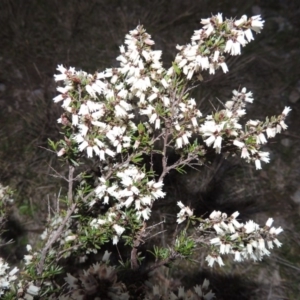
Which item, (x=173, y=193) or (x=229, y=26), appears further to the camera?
(x=173, y=193)

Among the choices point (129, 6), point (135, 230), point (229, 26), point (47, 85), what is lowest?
point (135, 230)

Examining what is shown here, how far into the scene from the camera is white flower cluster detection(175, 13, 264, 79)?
1768 millimetres

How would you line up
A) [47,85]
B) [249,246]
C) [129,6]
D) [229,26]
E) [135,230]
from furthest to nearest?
[129,6] → [47,85] → [135,230] → [249,246] → [229,26]

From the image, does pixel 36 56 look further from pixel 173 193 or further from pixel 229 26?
pixel 229 26

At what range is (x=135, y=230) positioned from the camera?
2.21m

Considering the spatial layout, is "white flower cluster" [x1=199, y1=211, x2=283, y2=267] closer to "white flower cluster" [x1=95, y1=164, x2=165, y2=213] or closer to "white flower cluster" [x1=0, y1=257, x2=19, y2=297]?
"white flower cluster" [x1=95, y1=164, x2=165, y2=213]

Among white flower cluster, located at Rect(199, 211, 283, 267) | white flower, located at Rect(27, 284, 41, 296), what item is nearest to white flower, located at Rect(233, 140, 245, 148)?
white flower cluster, located at Rect(199, 211, 283, 267)

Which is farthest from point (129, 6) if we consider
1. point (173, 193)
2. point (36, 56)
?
point (173, 193)

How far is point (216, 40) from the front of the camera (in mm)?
1804

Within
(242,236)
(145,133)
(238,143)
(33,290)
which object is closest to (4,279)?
(33,290)

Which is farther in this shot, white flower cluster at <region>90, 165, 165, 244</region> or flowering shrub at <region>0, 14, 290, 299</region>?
white flower cluster at <region>90, 165, 165, 244</region>

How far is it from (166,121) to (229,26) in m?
0.48

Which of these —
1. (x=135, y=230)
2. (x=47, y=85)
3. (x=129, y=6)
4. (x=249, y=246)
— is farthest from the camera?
(x=129, y=6)

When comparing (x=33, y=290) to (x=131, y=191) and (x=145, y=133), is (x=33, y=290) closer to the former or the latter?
(x=131, y=191)
